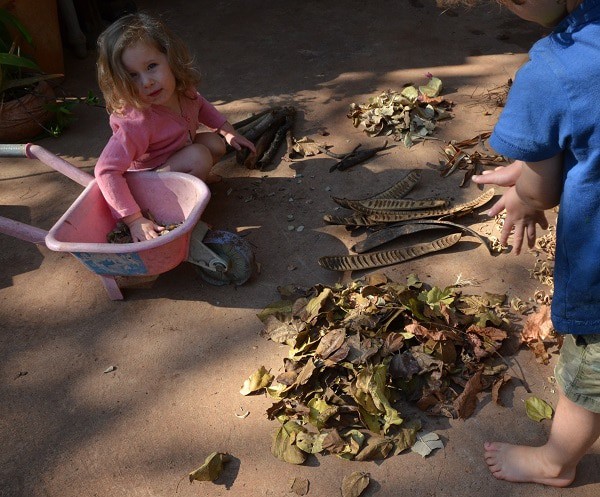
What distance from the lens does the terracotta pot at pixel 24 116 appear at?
Answer: 13.1 ft

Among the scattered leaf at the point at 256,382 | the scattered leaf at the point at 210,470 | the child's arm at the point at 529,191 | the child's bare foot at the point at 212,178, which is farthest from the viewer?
the child's bare foot at the point at 212,178

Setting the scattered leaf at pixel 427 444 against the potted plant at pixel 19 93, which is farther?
the potted plant at pixel 19 93

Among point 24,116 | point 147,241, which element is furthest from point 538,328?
point 24,116

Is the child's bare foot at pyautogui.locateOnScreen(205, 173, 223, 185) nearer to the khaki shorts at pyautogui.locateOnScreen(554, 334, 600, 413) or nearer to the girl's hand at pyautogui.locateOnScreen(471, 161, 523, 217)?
the girl's hand at pyautogui.locateOnScreen(471, 161, 523, 217)

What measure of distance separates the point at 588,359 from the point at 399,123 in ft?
7.70

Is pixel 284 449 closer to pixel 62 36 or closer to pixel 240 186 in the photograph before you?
pixel 240 186

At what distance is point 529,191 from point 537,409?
38.1 inches

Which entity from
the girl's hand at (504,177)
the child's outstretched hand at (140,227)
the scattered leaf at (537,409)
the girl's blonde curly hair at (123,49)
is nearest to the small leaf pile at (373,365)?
the scattered leaf at (537,409)

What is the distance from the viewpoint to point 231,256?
2.76 meters

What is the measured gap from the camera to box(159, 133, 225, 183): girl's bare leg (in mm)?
3100

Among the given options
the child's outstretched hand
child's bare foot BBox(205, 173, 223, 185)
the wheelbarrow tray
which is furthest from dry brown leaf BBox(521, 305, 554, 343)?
child's bare foot BBox(205, 173, 223, 185)

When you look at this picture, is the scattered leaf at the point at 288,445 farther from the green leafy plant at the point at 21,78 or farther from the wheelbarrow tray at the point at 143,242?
the green leafy plant at the point at 21,78

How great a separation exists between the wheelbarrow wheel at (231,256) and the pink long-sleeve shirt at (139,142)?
0.39 metres

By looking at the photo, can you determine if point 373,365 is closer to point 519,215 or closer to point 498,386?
point 498,386
